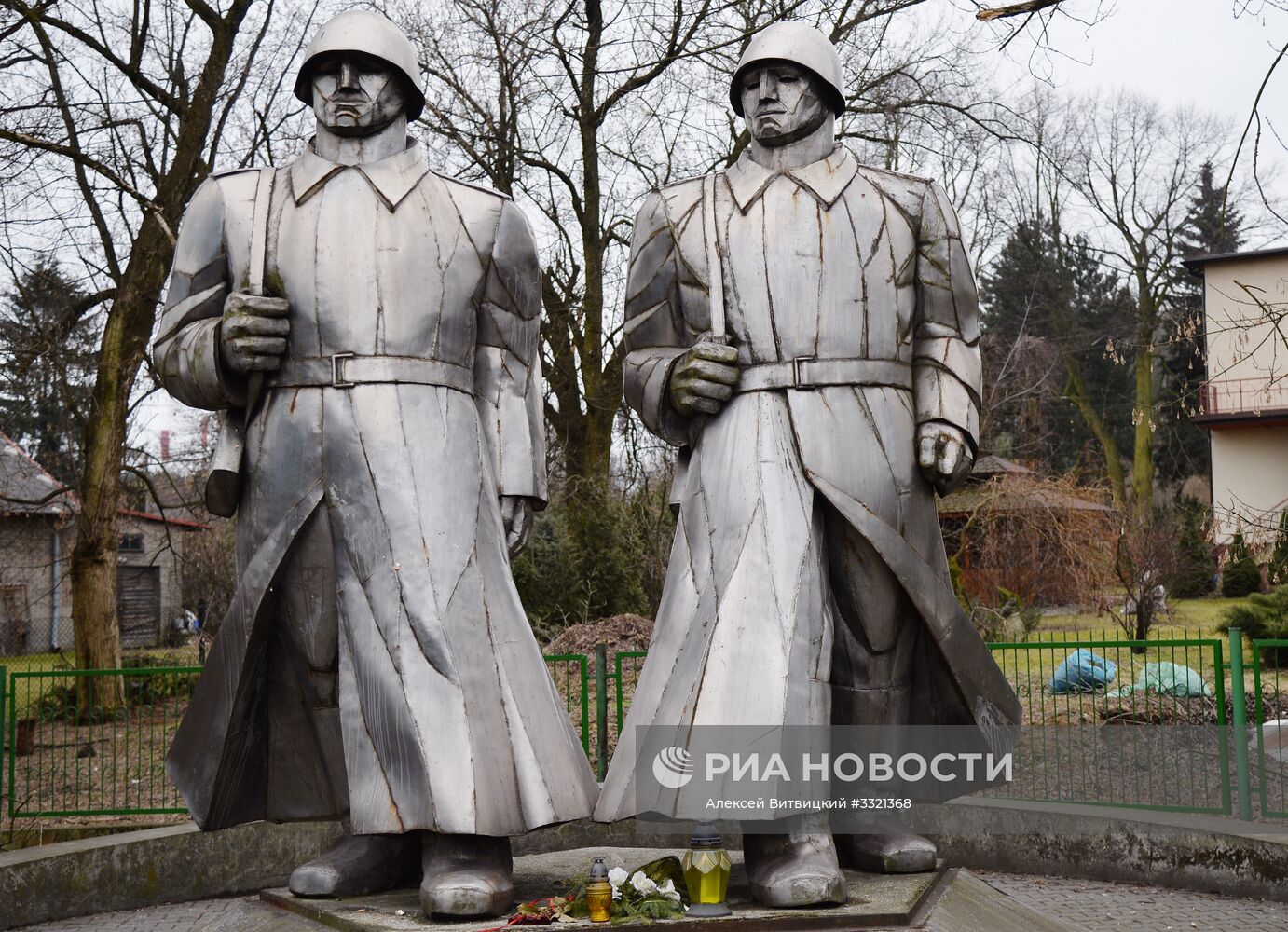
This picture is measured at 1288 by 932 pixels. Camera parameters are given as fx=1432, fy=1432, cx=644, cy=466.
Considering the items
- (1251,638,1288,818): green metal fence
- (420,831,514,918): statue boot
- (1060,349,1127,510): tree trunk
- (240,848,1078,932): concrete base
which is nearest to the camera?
(240,848,1078,932): concrete base

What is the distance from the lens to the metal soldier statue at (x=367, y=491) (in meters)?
4.23

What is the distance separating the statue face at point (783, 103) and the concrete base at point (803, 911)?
238cm

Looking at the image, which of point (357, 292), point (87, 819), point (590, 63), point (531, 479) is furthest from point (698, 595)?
point (590, 63)

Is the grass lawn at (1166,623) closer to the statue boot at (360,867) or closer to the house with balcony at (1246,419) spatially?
the house with balcony at (1246,419)

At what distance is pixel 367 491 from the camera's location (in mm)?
4391

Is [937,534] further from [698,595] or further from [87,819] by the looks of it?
[87,819]

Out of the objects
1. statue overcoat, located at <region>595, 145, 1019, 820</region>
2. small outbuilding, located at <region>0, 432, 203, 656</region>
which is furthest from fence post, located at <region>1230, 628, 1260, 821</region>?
small outbuilding, located at <region>0, 432, 203, 656</region>

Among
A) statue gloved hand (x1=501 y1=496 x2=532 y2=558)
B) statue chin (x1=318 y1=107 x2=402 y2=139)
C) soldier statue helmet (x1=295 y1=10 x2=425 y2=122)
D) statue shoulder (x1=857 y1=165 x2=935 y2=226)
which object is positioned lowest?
statue gloved hand (x1=501 y1=496 x2=532 y2=558)

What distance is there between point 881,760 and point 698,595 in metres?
0.81

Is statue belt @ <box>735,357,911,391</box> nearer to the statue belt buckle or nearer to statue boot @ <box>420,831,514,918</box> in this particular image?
the statue belt buckle

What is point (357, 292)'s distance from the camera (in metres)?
4.46

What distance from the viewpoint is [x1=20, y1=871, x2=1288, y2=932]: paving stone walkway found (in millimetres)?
6250

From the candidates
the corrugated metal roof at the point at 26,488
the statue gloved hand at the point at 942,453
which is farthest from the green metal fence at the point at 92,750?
the statue gloved hand at the point at 942,453

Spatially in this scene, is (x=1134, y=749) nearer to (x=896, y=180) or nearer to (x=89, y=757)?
(x=896, y=180)
